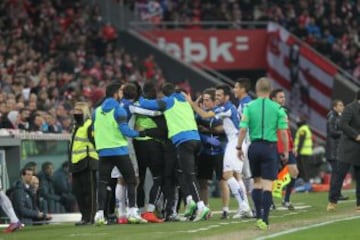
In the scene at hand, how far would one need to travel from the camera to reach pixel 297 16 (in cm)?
4509

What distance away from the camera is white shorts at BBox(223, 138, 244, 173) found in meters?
21.1

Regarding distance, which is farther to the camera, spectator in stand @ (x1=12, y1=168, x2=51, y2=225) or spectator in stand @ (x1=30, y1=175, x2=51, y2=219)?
spectator in stand @ (x1=30, y1=175, x2=51, y2=219)

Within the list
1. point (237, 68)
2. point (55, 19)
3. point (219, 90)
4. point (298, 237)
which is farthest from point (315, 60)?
point (298, 237)

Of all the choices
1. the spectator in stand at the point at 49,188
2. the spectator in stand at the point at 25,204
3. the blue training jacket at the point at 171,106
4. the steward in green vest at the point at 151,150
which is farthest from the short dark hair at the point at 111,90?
the spectator in stand at the point at 49,188

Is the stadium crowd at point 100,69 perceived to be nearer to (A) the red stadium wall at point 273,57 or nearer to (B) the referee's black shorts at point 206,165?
(B) the referee's black shorts at point 206,165

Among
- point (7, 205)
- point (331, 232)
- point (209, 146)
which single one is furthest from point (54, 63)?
point (331, 232)

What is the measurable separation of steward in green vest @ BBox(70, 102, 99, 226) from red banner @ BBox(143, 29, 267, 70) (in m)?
20.1

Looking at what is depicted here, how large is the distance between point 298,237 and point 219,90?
16.3 feet

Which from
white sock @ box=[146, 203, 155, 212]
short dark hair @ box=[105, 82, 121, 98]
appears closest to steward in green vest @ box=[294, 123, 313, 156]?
white sock @ box=[146, 203, 155, 212]

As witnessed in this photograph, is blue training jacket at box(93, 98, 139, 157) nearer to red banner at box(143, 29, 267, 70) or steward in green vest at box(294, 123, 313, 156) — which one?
steward in green vest at box(294, 123, 313, 156)

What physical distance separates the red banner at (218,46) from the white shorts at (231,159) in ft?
66.8

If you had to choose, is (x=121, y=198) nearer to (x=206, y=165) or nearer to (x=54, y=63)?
(x=206, y=165)

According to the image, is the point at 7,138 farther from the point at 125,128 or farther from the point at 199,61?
the point at 199,61

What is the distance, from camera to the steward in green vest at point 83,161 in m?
21.5
